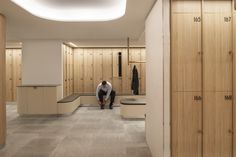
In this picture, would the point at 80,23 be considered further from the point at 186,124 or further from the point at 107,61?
the point at 107,61

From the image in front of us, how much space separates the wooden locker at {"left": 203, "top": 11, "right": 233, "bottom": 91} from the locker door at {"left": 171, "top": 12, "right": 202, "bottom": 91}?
10 centimetres

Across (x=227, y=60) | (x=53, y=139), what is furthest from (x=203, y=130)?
(x=53, y=139)

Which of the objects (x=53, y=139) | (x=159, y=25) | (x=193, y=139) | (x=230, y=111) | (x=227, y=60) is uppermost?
(x=159, y=25)

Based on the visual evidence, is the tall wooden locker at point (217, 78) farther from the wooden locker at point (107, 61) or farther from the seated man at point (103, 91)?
the wooden locker at point (107, 61)

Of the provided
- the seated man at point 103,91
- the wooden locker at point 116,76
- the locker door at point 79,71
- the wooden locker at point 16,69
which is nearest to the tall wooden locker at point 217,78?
the seated man at point 103,91

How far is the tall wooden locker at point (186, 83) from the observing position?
3484mm

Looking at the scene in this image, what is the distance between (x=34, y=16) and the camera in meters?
5.25

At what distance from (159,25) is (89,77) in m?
8.53

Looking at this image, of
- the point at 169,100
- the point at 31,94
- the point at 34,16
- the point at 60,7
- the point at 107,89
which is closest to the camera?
the point at 169,100

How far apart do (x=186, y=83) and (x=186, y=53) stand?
0.41m

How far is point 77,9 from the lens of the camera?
595cm

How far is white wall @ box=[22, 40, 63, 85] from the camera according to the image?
9.19m

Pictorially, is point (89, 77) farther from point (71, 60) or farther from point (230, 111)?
point (230, 111)

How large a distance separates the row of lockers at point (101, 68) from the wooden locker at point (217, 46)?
8.37 m
